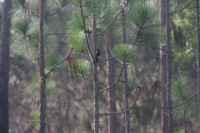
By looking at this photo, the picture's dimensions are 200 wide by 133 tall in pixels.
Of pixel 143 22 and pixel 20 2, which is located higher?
pixel 20 2

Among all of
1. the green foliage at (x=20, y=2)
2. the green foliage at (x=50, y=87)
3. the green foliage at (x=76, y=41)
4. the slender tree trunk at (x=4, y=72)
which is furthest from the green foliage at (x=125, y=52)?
the slender tree trunk at (x=4, y=72)

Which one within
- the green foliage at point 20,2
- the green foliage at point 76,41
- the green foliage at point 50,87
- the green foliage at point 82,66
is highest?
the green foliage at point 20,2

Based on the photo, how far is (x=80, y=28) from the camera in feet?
17.0

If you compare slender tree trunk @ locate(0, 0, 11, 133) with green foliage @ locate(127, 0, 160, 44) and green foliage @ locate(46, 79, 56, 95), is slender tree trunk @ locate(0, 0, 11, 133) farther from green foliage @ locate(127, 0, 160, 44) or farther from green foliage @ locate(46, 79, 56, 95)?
green foliage @ locate(127, 0, 160, 44)

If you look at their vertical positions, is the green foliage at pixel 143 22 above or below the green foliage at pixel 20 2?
below

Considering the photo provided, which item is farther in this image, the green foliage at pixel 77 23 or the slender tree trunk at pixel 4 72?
the slender tree trunk at pixel 4 72

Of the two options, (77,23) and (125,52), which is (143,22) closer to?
(125,52)

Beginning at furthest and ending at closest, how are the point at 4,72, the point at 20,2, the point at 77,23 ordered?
the point at 4,72, the point at 20,2, the point at 77,23

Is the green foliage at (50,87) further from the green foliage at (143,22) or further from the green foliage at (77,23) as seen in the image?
the green foliage at (143,22)

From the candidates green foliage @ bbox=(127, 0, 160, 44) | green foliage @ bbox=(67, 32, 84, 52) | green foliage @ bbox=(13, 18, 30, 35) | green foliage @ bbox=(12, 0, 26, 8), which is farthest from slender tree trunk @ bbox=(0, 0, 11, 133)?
green foliage @ bbox=(67, 32, 84, 52)

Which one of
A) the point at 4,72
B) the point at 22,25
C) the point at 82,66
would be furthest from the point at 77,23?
Answer: the point at 4,72

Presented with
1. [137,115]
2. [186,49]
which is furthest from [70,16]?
[137,115]

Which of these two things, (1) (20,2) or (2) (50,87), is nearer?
(2) (50,87)

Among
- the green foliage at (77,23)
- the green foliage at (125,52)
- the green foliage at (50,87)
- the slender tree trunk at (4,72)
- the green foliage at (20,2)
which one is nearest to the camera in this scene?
the green foliage at (125,52)
